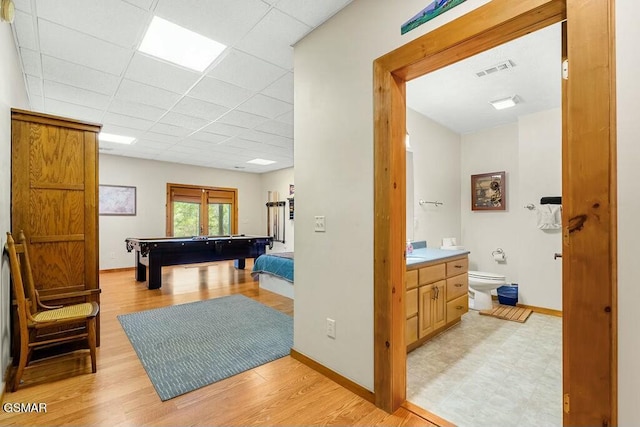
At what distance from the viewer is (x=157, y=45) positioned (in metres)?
2.39

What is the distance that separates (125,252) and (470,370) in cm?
701

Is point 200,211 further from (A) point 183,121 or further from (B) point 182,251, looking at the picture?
(A) point 183,121

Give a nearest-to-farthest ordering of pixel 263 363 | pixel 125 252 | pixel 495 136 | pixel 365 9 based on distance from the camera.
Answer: pixel 365 9, pixel 263 363, pixel 495 136, pixel 125 252

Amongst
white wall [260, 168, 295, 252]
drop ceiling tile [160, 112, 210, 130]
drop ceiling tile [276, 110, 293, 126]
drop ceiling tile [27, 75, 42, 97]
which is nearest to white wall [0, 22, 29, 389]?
drop ceiling tile [27, 75, 42, 97]

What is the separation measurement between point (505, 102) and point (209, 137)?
441 cm

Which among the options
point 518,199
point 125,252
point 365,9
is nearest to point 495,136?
point 518,199

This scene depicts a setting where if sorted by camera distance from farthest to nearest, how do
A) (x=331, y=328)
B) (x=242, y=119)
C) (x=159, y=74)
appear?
(x=242, y=119) < (x=159, y=74) < (x=331, y=328)

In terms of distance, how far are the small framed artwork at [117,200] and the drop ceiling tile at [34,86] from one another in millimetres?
3426

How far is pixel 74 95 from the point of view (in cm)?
332

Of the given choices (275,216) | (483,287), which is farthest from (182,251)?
(483,287)

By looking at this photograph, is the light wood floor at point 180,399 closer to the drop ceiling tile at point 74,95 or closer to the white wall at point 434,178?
the white wall at point 434,178

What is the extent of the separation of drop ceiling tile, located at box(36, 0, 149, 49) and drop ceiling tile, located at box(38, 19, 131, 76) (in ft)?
0.31

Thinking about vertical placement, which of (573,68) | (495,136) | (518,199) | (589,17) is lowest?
(518,199)

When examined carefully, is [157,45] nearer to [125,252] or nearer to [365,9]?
[365,9]
